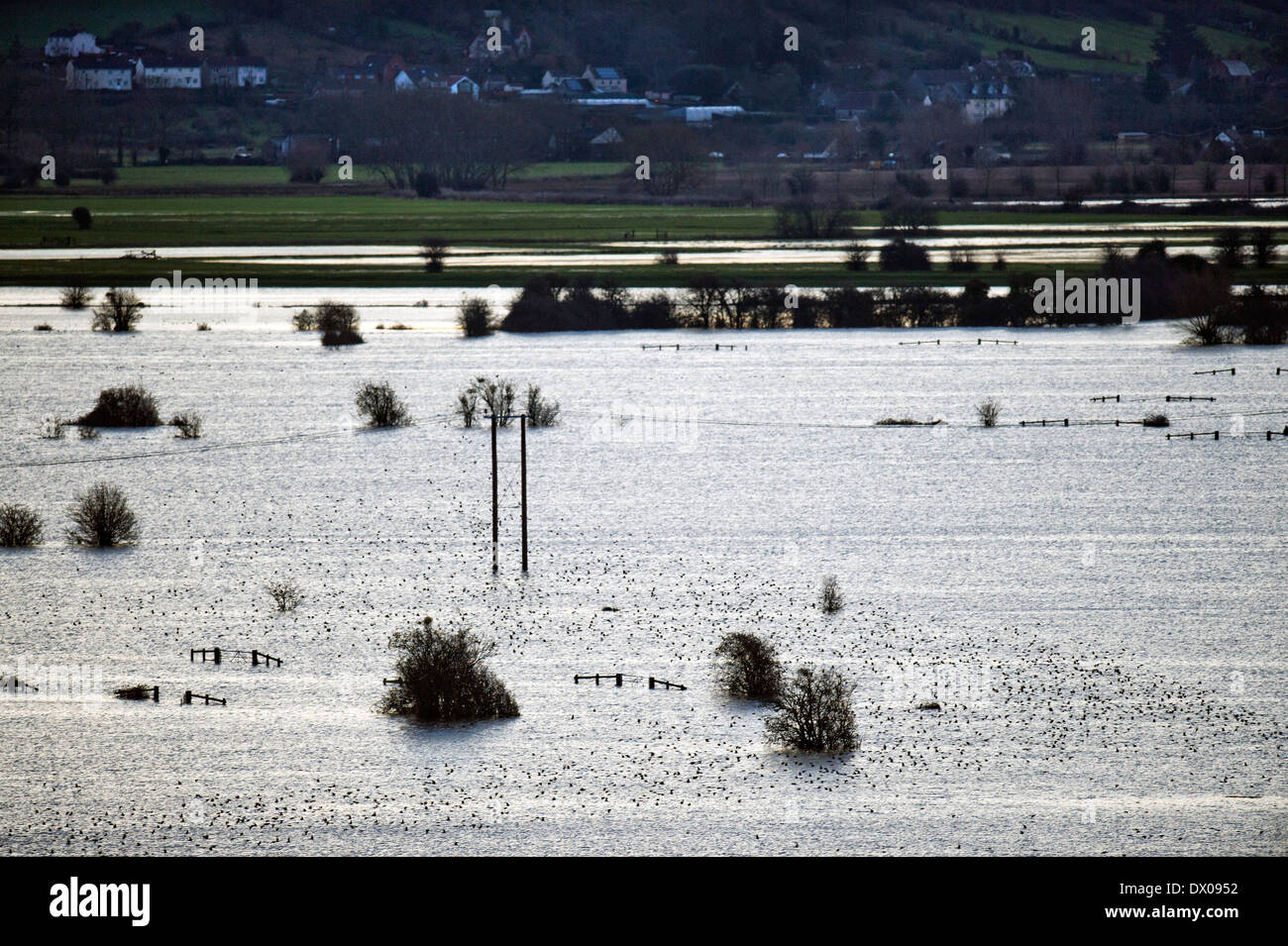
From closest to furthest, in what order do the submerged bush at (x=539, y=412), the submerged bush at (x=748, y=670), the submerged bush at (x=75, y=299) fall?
the submerged bush at (x=748, y=670) < the submerged bush at (x=539, y=412) < the submerged bush at (x=75, y=299)

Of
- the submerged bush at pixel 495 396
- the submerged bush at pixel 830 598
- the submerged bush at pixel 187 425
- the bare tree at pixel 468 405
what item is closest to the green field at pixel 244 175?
the submerged bush at pixel 495 396

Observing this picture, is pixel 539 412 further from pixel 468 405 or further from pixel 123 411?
pixel 123 411

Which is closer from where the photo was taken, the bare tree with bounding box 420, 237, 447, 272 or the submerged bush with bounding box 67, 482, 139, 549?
the submerged bush with bounding box 67, 482, 139, 549

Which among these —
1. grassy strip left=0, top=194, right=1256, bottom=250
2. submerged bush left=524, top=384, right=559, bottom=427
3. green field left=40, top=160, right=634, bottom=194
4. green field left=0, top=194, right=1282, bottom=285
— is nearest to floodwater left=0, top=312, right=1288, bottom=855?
submerged bush left=524, top=384, right=559, bottom=427

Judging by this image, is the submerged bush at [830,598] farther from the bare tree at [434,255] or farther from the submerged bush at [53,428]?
the bare tree at [434,255]

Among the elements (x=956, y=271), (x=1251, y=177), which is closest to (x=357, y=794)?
(x=956, y=271)

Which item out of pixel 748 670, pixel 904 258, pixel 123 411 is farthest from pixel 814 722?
pixel 904 258

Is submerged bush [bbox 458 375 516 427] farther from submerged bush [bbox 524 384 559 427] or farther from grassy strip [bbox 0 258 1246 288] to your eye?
grassy strip [bbox 0 258 1246 288]
